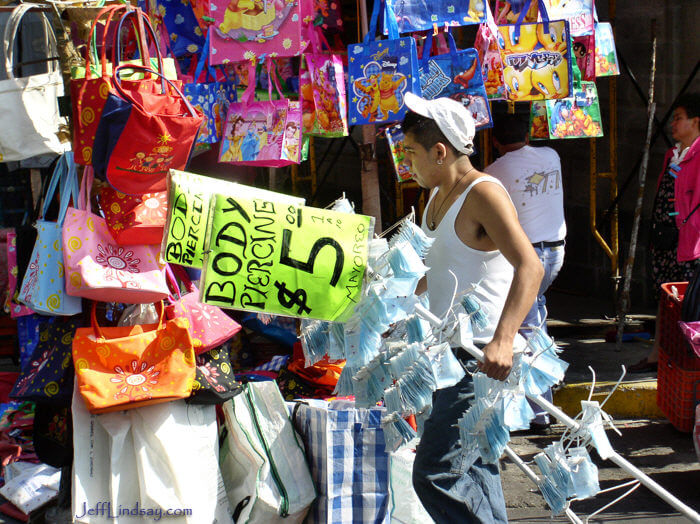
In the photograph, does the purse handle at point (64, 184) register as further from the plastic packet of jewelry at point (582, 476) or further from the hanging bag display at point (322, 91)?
the plastic packet of jewelry at point (582, 476)

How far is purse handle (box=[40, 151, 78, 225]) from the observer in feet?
11.5

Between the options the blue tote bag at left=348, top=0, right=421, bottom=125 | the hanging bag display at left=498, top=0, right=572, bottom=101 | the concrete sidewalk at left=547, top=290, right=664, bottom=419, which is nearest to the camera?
the blue tote bag at left=348, top=0, right=421, bottom=125

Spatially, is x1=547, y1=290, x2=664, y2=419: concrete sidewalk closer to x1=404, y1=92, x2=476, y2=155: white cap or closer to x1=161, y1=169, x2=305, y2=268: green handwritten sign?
x1=404, y1=92, x2=476, y2=155: white cap

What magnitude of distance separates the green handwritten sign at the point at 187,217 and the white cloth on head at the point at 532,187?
7.76 feet

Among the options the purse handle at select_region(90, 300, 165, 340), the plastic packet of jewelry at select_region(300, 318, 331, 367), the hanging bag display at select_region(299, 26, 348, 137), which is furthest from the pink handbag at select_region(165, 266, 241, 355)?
the hanging bag display at select_region(299, 26, 348, 137)

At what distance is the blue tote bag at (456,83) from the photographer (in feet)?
13.9

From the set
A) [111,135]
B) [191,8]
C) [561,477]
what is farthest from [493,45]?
[561,477]

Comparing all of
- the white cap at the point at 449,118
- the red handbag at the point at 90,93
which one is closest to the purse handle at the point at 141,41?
the red handbag at the point at 90,93

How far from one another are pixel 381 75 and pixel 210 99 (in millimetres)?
1021

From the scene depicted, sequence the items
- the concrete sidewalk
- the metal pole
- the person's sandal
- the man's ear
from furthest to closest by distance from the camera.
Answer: the metal pole → the person's sandal → the concrete sidewalk → the man's ear

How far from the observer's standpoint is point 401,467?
3668mm

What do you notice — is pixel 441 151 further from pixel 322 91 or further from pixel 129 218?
pixel 322 91

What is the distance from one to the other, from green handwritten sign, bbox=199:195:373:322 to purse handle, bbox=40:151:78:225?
114 centimetres

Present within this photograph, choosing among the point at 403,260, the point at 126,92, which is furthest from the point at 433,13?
the point at 403,260
